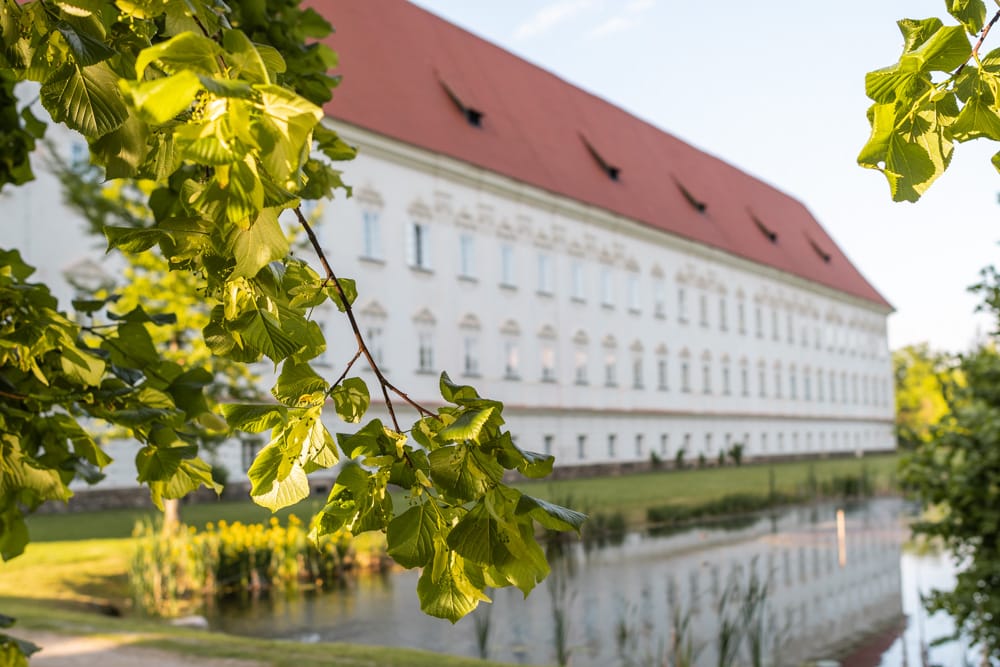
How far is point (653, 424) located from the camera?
138 feet

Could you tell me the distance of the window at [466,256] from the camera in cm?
3198

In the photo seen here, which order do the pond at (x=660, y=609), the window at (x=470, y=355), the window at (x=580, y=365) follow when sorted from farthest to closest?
1. the window at (x=580, y=365)
2. the window at (x=470, y=355)
3. the pond at (x=660, y=609)

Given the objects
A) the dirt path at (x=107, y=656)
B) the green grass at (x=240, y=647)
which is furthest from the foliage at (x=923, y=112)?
the dirt path at (x=107, y=656)

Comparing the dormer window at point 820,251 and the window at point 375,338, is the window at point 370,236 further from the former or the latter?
the dormer window at point 820,251

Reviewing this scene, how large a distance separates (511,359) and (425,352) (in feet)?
13.4

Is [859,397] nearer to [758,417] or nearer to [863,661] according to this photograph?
[758,417]

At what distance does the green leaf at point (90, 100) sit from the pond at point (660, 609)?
6704 millimetres

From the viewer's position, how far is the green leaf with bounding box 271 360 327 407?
65.8 inches

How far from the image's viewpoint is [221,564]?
12867 mm

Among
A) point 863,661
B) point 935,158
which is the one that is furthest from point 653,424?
point 935,158

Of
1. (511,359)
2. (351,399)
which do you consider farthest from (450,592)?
(511,359)

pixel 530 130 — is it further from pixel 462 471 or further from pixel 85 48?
pixel 85 48

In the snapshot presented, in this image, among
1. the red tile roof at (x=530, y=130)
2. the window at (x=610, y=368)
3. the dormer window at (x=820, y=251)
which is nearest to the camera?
the red tile roof at (x=530, y=130)

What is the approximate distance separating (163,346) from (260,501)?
17.8m
